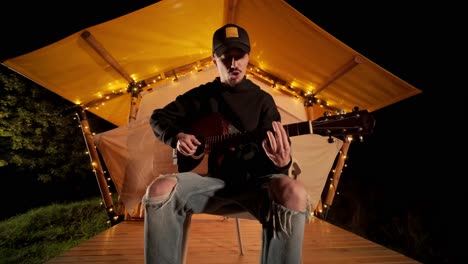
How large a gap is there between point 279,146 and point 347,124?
0.55 m

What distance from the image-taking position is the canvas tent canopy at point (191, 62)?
10.9 feet

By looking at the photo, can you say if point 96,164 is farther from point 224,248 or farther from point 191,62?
point 224,248

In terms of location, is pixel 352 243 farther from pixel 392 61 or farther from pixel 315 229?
pixel 392 61

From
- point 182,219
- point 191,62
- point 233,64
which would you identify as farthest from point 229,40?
point 191,62

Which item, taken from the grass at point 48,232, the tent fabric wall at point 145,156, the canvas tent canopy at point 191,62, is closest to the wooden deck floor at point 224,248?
the tent fabric wall at point 145,156

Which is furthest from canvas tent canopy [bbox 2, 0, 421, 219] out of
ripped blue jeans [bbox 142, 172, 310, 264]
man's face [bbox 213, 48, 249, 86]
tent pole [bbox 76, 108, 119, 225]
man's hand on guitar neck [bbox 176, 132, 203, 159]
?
ripped blue jeans [bbox 142, 172, 310, 264]

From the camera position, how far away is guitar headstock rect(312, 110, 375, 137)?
184cm

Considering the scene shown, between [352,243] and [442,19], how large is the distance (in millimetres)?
7864

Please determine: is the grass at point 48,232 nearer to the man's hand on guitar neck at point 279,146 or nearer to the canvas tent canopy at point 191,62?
the canvas tent canopy at point 191,62

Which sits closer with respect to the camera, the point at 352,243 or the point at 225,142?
the point at 225,142

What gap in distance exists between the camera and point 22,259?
21.8 feet

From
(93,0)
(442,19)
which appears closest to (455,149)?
(442,19)

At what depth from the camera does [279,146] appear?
175 cm

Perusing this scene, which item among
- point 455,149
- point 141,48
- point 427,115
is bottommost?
point 455,149
